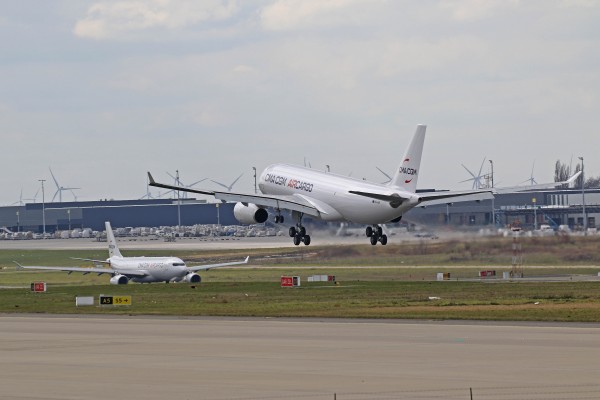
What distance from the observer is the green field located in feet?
253

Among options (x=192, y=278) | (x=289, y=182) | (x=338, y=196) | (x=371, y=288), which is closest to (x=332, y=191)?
(x=338, y=196)

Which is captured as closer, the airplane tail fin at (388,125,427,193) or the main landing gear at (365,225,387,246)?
the airplane tail fin at (388,125,427,193)

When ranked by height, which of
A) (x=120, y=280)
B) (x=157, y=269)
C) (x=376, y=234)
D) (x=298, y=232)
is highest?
(x=298, y=232)

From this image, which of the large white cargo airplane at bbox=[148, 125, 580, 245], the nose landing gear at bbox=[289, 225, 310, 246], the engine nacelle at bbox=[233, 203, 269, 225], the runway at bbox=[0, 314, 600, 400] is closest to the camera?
the runway at bbox=[0, 314, 600, 400]

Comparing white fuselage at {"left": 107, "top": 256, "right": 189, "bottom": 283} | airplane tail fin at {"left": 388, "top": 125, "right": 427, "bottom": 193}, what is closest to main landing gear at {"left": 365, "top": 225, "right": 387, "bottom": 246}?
airplane tail fin at {"left": 388, "top": 125, "right": 427, "bottom": 193}

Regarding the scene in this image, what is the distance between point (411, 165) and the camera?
9656cm

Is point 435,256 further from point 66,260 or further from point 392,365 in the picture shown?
point 392,365

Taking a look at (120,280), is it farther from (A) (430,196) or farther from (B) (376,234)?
(A) (430,196)

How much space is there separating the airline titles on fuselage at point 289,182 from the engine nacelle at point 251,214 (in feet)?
8.04

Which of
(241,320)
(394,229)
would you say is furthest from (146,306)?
(394,229)

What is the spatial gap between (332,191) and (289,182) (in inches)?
196

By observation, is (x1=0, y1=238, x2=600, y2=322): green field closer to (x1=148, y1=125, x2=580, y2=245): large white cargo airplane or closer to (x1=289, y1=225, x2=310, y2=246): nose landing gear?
(x1=289, y1=225, x2=310, y2=246): nose landing gear

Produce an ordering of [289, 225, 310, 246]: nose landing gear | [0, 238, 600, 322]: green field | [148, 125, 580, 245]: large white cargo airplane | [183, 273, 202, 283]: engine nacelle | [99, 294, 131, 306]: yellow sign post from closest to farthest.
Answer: [0, 238, 600, 322]: green field → [99, 294, 131, 306]: yellow sign post → [148, 125, 580, 245]: large white cargo airplane → [289, 225, 310, 246]: nose landing gear → [183, 273, 202, 283]: engine nacelle

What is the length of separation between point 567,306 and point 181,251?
4466 inches
